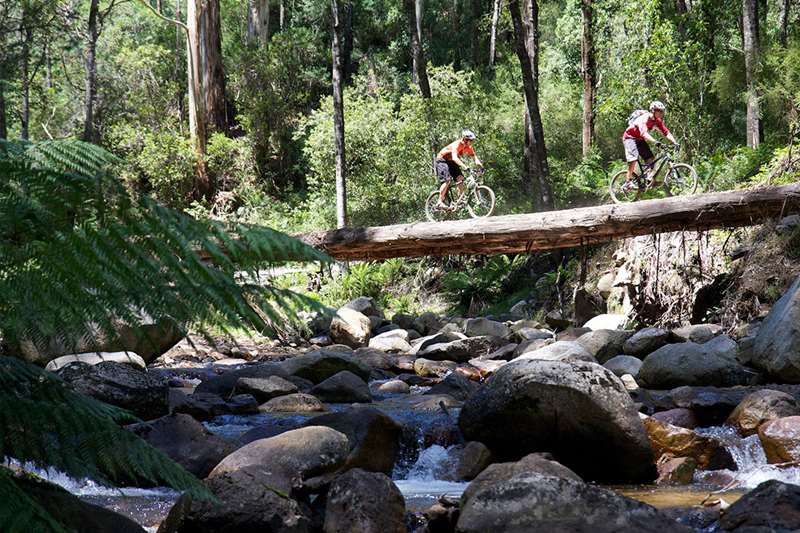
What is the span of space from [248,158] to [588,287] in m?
16.7

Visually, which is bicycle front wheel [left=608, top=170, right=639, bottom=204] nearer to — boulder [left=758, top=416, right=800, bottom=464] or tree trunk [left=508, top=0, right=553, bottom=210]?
tree trunk [left=508, top=0, right=553, bottom=210]

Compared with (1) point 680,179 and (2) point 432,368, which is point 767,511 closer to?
(2) point 432,368

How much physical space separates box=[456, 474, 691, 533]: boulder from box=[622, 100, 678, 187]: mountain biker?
438 inches

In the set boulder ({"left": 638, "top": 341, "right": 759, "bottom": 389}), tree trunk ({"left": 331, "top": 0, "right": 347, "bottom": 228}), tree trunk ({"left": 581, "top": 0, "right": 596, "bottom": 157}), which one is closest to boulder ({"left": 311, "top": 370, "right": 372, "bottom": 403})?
boulder ({"left": 638, "top": 341, "right": 759, "bottom": 389})

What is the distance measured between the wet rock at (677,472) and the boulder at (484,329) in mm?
8240

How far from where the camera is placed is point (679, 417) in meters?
7.42

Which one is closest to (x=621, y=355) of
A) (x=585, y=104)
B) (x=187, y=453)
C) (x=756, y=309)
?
(x=756, y=309)

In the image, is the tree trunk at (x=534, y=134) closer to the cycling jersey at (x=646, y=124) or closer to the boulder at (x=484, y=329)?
the cycling jersey at (x=646, y=124)

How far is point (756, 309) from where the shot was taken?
38.8ft

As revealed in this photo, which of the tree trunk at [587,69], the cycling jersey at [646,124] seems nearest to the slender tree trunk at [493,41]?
the tree trunk at [587,69]

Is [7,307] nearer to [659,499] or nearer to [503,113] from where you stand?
[659,499]

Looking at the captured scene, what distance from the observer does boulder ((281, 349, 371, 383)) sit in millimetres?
10094

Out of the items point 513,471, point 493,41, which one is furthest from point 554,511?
point 493,41

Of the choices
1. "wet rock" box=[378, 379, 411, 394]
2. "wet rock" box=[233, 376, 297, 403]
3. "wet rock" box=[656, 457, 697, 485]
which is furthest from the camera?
"wet rock" box=[378, 379, 411, 394]
